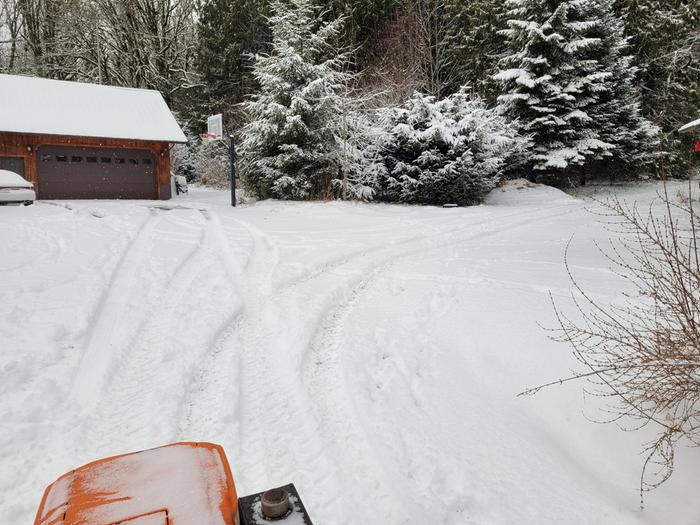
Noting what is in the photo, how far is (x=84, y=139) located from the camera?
59.0 ft

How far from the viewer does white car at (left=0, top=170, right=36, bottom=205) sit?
13.4m

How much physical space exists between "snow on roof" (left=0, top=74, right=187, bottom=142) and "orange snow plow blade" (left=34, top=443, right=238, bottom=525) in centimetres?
1957

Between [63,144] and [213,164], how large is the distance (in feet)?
30.6

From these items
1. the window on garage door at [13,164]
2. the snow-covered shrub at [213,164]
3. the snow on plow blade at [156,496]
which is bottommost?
the snow on plow blade at [156,496]

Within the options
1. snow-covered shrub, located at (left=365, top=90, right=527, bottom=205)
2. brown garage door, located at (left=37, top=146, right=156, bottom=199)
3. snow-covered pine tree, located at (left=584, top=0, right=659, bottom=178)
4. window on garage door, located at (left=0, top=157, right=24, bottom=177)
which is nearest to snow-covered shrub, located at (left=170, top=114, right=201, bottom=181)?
brown garage door, located at (left=37, top=146, right=156, bottom=199)

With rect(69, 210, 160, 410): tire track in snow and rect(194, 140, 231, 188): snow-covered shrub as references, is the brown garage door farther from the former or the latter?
rect(69, 210, 160, 410): tire track in snow

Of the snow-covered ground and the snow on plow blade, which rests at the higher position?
the snow on plow blade

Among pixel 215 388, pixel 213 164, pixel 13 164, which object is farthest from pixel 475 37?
pixel 215 388

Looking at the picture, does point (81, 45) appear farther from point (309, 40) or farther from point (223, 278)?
point (223, 278)

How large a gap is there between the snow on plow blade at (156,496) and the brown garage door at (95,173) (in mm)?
19877

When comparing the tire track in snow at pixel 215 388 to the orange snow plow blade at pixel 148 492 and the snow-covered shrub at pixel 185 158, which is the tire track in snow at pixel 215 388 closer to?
the orange snow plow blade at pixel 148 492

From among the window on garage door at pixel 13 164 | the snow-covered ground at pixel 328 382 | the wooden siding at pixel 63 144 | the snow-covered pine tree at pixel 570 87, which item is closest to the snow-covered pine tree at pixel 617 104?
the snow-covered pine tree at pixel 570 87

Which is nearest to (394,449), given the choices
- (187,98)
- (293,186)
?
(293,186)

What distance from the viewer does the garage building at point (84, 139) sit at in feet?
56.2
